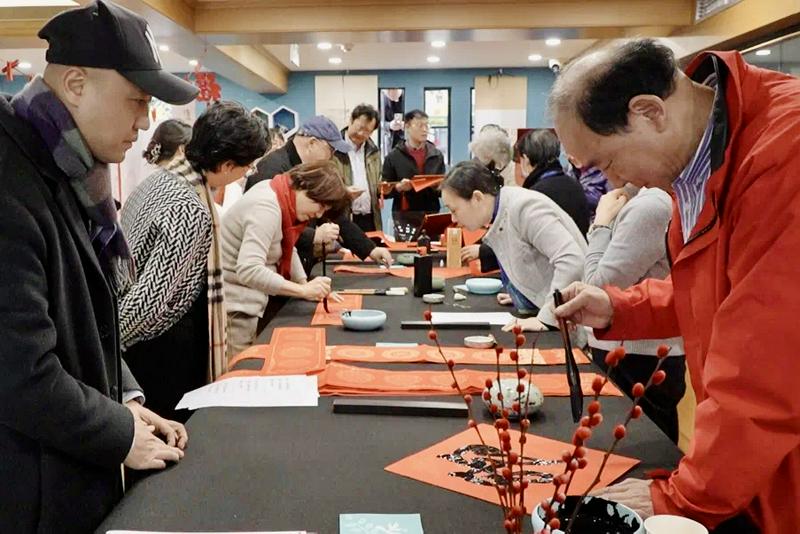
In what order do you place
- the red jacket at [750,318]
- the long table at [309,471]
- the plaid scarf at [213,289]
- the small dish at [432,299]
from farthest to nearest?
1. the small dish at [432,299]
2. the plaid scarf at [213,289]
3. the long table at [309,471]
4. the red jacket at [750,318]

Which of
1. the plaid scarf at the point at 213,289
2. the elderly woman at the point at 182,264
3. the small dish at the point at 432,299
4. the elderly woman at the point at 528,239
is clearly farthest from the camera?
the small dish at the point at 432,299

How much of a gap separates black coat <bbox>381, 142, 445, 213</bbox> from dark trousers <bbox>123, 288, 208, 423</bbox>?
359 cm

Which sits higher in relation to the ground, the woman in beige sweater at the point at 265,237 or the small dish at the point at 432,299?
the woman in beige sweater at the point at 265,237

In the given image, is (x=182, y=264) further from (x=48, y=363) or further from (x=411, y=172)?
(x=411, y=172)

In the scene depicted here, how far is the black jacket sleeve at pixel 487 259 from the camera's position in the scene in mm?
3618

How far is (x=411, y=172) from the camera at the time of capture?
6441 millimetres


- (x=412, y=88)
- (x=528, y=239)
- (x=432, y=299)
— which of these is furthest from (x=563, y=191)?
(x=412, y=88)

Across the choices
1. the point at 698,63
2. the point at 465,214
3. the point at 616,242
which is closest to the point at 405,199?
the point at 465,214

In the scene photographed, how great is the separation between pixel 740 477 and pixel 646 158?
486 millimetres

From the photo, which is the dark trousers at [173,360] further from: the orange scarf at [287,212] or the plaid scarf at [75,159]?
the plaid scarf at [75,159]

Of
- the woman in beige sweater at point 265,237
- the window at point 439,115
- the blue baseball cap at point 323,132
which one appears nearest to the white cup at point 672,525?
the woman in beige sweater at point 265,237

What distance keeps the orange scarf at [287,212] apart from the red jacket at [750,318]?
6.63 ft

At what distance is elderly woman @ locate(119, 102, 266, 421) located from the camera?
2059 millimetres

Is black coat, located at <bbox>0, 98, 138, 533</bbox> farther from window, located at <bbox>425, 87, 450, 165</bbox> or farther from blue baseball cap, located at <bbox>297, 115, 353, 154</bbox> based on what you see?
window, located at <bbox>425, 87, 450, 165</bbox>
